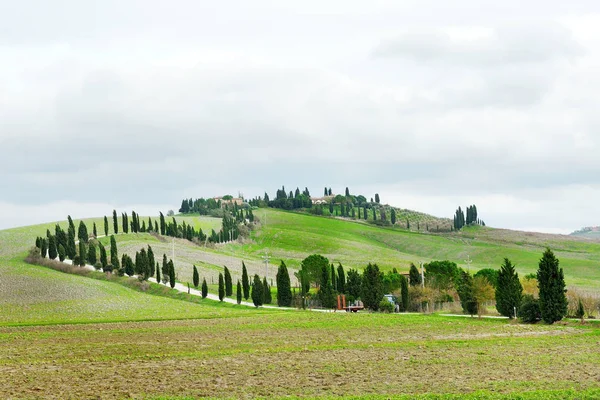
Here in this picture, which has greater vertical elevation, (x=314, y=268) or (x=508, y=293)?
(x=314, y=268)

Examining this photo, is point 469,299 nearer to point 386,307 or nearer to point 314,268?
point 386,307

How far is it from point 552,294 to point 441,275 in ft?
151

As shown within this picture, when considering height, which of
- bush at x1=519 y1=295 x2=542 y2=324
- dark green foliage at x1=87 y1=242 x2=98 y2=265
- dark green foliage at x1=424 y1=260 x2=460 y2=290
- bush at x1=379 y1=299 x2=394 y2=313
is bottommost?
bush at x1=379 y1=299 x2=394 y2=313

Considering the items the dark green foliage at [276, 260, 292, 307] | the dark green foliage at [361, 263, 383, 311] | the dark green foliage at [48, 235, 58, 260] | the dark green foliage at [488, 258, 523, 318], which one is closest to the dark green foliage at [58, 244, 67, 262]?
the dark green foliage at [48, 235, 58, 260]

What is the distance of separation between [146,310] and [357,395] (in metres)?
55.4

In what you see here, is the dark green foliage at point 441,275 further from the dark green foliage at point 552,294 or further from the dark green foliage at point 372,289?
the dark green foliage at point 552,294

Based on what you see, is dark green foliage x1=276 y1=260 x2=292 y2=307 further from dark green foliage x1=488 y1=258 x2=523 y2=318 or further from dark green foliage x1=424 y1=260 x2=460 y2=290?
dark green foliage x1=488 y1=258 x2=523 y2=318

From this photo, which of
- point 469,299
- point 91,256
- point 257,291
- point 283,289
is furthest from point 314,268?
point 469,299

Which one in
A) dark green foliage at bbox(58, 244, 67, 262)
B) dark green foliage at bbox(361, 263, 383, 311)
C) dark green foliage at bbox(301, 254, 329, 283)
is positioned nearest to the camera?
dark green foliage at bbox(361, 263, 383, 311)

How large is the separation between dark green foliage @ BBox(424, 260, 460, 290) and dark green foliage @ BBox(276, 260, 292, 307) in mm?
20697

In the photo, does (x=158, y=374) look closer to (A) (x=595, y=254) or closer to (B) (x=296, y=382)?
(B) (x=296, y=382)

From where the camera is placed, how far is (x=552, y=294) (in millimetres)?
56781

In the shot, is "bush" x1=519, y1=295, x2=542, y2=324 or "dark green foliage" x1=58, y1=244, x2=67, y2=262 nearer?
"bush" x1=519, y1=295, x2=542, y2=324

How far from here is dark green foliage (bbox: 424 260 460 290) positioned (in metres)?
100
